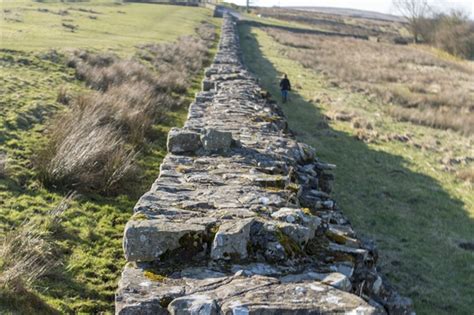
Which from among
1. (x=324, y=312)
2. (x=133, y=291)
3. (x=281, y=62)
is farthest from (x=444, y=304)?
(x=281, y=62)

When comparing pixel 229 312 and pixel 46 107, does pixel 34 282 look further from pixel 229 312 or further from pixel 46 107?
pixel 46 107

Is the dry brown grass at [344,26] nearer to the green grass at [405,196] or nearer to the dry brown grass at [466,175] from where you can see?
the green grass at [405,196]

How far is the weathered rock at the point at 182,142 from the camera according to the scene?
6.90 metres

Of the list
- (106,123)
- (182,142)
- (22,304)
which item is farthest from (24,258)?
(106,123)

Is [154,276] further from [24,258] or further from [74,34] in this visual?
[74,34]

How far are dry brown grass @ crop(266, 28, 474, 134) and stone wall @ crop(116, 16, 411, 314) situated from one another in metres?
14.9

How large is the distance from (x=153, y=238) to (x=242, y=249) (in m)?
0.74

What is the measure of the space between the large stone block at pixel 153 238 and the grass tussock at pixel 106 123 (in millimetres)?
3918

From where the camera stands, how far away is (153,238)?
13.6 ft

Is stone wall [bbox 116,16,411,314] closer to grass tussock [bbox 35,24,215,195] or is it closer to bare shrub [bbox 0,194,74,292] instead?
bare shrub [bbox 0,194,74,292]

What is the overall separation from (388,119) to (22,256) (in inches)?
655

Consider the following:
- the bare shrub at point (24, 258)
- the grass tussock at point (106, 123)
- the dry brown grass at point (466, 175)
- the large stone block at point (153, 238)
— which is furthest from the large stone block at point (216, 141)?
the dry brown grass at point (466, 175)

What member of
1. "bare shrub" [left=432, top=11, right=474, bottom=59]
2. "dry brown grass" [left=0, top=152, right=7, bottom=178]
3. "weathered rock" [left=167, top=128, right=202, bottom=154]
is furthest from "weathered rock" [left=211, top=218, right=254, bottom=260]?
"bare shrub" [left=432, top=11, right=474, bottom=59]

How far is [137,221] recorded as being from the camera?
4375mm
